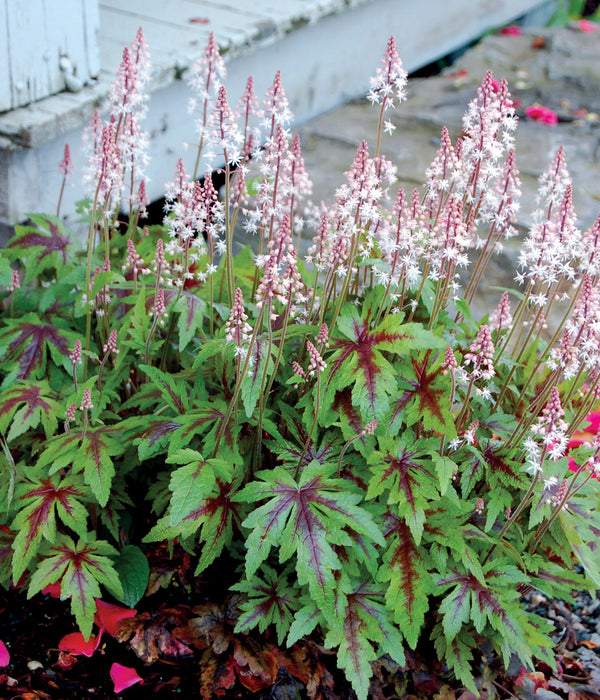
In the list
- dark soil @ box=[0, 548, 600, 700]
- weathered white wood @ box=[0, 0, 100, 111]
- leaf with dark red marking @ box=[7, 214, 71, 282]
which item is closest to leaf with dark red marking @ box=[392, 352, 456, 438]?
dark soil @ box=[0, 548, 600, 700]

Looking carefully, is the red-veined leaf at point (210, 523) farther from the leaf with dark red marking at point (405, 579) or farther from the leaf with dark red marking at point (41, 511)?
the leaf with dark red marking at point (405, 579)

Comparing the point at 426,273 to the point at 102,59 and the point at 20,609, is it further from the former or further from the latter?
the point at 102,59

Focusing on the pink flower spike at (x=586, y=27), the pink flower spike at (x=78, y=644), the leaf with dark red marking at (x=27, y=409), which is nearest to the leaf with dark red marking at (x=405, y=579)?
the pink flower spike at (x=78, y=644)

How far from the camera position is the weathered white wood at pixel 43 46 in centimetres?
347

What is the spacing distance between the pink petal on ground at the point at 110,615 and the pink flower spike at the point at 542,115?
5.35 metres

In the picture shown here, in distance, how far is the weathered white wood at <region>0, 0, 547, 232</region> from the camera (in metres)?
3.63

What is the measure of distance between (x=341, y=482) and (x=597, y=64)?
6.59 m

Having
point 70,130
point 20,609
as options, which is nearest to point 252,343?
point 20,609

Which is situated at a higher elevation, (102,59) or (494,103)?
(494,103)

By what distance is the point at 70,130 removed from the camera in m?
3.72

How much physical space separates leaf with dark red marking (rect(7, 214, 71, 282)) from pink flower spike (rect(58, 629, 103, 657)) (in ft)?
3.95

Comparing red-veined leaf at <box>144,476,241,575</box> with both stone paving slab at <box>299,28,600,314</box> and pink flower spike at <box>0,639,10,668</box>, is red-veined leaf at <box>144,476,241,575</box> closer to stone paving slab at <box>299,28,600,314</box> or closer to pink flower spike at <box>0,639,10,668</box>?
pink flower spike at <box>0,639,10,668</box>

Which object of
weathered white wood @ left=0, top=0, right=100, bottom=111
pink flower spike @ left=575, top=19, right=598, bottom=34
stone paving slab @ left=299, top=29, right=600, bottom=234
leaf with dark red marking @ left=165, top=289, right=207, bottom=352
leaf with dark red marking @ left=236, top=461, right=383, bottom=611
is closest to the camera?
leaf with dark red marking @ left=236, top=461, right=383, bottom=611

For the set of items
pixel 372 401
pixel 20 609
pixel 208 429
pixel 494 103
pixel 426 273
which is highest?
pixel 494 103
